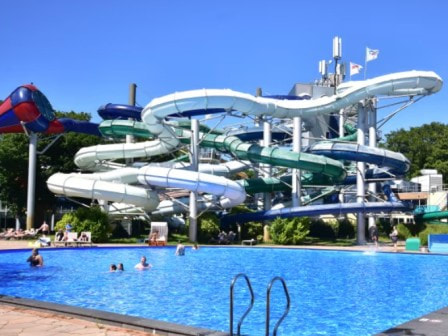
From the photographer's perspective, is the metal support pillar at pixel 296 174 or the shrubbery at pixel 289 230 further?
the metal support pillar at pixel 296 174

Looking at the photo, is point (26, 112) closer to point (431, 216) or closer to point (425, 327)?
point (431, 216)

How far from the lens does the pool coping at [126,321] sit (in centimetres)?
658

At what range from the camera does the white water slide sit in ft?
90.2

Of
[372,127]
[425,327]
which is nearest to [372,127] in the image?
[372,127]

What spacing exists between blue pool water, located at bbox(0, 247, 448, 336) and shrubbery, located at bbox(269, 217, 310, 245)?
6906 mm

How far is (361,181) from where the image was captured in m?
30.9

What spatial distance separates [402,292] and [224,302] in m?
4.62

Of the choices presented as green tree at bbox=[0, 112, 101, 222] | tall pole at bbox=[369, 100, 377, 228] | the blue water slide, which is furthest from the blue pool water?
green tree at bbox=[0, 112, 101, 222]

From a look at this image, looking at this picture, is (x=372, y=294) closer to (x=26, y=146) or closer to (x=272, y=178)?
(x=272, y=178)

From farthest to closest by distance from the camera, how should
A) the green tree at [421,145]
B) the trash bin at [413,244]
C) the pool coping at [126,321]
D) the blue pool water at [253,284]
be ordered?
the green tree at [421,145]
the trash bin at [413,244]
the blue pool water at [253,284]
the pool coping at [126,321]

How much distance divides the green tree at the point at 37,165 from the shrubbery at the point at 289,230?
16.7 metres

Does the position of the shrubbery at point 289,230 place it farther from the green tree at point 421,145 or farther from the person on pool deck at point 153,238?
the green tree at point 421,145

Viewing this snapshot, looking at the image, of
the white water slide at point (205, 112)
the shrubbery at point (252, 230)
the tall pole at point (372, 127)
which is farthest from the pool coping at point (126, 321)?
the tall pole at point (372, 127)

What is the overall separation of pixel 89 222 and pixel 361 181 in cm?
1596
